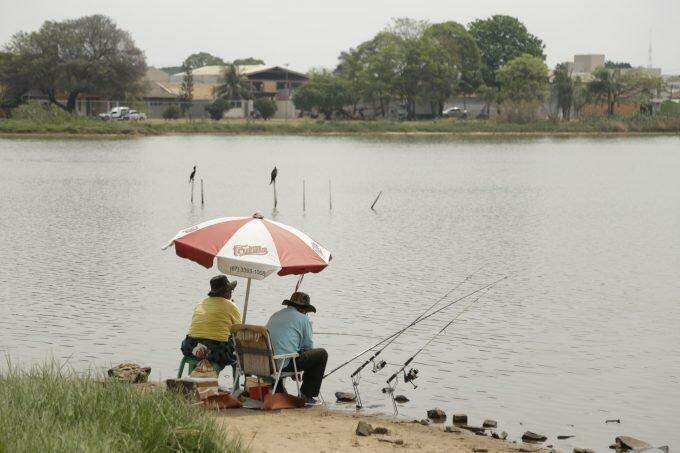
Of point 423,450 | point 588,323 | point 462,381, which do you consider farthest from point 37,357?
point 588,323

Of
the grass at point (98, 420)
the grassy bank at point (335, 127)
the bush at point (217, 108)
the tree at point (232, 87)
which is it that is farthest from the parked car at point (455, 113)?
the grass at point (98, 420)

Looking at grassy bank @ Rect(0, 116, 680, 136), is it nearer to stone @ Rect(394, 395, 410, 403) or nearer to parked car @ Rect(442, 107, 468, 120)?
parked car @ Rect(442, 107, 468, 120)

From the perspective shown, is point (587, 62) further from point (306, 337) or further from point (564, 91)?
point (306, 337)

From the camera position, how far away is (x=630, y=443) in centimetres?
1250

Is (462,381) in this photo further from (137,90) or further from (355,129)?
(137,90)

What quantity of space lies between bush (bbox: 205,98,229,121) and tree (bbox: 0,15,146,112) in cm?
756

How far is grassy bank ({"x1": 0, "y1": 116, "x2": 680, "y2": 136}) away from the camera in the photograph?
101 metres

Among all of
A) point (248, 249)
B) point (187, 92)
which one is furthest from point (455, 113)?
point (248, 249)

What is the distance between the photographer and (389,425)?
42.0 feet

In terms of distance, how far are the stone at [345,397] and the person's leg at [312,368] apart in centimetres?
103

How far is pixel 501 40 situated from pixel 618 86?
87.8 ft

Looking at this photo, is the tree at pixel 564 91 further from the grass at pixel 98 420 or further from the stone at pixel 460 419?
A: the grass at pixel 98 420

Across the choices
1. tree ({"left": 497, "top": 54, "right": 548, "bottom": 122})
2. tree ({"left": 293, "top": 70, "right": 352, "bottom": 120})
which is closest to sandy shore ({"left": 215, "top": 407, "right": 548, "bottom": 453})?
tree ({"left": 497, "top": 54, "right": 548, "bottom": 122})

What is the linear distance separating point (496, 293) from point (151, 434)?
1402cm
